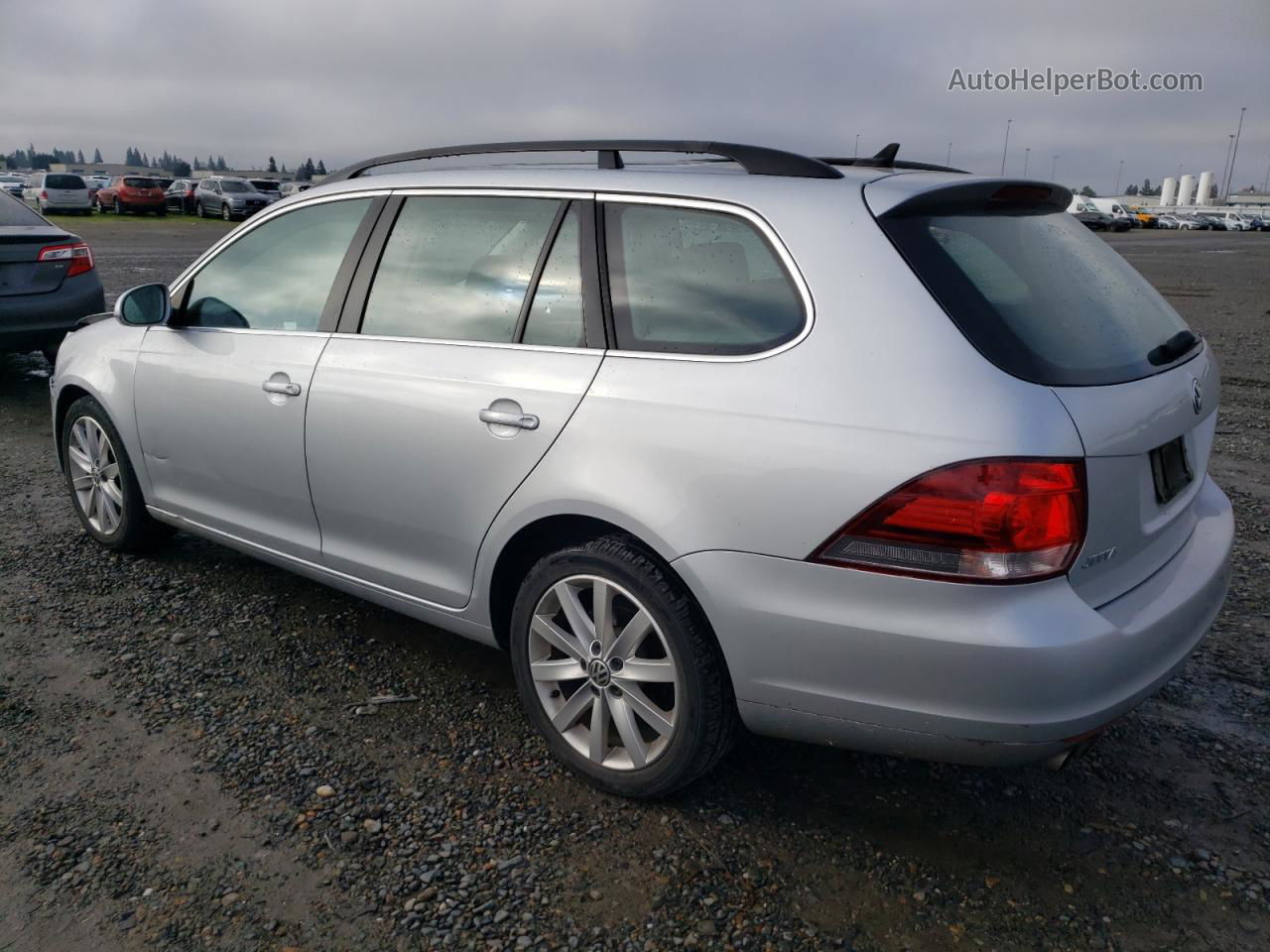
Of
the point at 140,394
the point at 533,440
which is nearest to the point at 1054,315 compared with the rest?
the point at 533,440

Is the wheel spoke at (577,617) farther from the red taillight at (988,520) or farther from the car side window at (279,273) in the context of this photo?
the car side window at (279,273)

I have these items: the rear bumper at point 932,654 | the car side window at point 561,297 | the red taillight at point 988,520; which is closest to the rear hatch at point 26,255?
the car side window at point 561,297

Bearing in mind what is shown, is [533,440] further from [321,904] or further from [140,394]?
[140,394]

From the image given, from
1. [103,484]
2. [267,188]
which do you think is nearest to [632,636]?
[103,484]

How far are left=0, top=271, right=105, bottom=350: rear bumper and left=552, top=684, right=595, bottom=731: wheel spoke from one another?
656 cm

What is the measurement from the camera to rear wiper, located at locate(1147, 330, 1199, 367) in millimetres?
2707

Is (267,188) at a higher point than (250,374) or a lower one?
lower

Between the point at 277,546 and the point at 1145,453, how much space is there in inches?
112

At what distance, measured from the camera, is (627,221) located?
2.94 metres

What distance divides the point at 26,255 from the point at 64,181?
37.0 meters

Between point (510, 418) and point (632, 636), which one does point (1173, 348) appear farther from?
point (510, 418)

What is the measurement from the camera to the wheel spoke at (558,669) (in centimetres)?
295

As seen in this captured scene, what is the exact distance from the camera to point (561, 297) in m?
2.99

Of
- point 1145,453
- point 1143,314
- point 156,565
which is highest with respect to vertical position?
point 1143,314
